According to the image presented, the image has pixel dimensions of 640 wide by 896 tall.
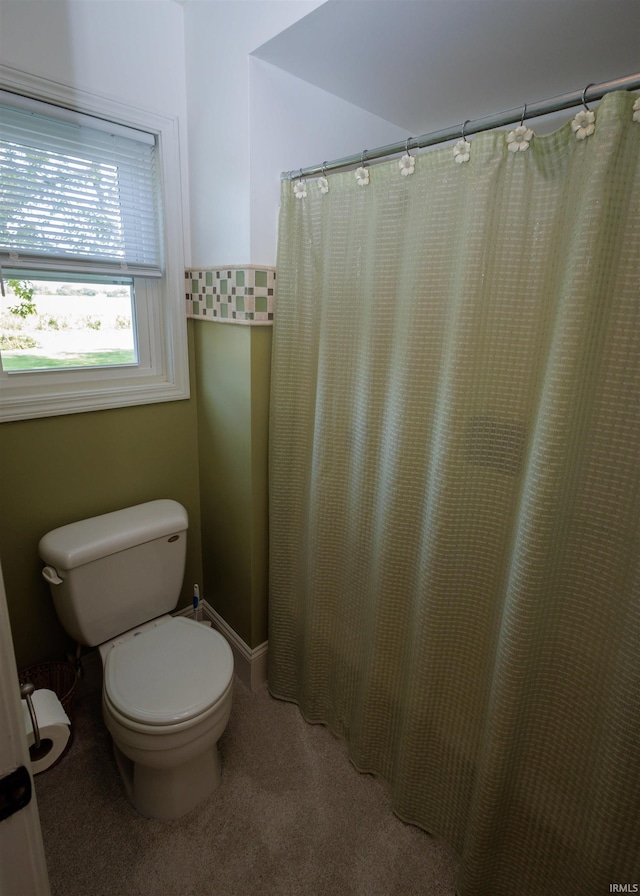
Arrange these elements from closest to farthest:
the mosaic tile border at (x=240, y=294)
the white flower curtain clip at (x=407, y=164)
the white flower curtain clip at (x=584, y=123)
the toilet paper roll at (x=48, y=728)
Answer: the toilet paper roll at (x=48, y=728)
the white flower curtain clip at (x=584, y=123)
the white flower curtain clip at (x=407, y=164)
the mosaic tile border at (x=240, y=294)

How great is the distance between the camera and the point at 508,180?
95 cm

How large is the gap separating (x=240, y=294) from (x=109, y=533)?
89 centimetres

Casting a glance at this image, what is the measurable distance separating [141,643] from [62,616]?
28cm

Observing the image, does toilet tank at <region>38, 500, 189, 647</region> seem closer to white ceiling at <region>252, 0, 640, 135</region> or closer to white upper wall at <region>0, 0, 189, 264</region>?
white upper wall at <region>0, 0, 189, 264</region>

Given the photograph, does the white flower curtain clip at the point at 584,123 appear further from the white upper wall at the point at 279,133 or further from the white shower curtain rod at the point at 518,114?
the white upper wall at the point at 279,133

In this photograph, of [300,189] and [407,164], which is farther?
[300,189]

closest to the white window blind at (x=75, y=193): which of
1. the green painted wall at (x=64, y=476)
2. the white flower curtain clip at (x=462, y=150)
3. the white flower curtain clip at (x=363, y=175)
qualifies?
the green painted wall at (x=64, y=476)

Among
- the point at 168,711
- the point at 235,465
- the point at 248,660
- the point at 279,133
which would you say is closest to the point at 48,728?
the point at 168,711

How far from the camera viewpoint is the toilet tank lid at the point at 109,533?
142 cm

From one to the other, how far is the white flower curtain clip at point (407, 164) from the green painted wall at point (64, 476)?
1005 mm

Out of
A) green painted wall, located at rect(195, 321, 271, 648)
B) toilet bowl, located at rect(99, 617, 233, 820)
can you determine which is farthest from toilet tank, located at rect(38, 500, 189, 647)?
green painted wall, located at rect(195, 321, 271, 648)

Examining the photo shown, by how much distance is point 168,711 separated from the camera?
124 cm

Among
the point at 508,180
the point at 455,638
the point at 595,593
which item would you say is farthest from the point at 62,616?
the point at 508,180

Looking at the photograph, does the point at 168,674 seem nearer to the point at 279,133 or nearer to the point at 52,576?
the point at 52,576
